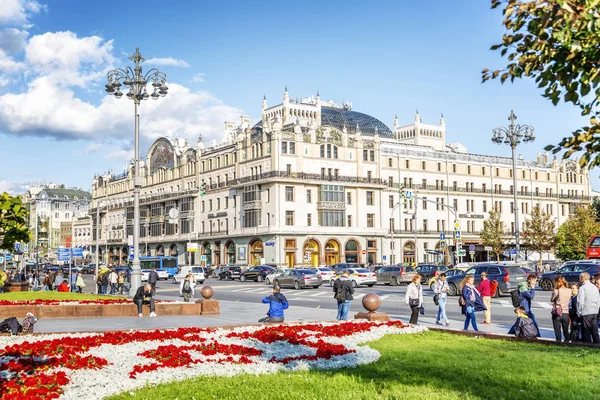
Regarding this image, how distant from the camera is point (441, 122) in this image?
118 metres

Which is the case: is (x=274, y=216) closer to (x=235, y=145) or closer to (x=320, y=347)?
(x=235, y=145)

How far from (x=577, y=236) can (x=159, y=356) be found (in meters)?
62.3

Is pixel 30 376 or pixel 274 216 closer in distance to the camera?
pixel 30 376

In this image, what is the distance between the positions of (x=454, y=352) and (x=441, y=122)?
10800cm

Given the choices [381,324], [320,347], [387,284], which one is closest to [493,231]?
[387,284]

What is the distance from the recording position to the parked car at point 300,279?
151 ft

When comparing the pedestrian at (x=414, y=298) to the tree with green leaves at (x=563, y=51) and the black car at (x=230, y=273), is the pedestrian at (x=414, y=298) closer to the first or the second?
the tree with green leaves at (x=563, y=51)

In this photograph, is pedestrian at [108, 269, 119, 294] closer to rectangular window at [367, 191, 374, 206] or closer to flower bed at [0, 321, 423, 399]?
flower bed at [0, 321, 423, 399]

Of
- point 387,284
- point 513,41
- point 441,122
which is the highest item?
point 441,122

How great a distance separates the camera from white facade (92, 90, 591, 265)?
7881cm

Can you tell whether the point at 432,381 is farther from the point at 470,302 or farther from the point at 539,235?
the point at 539,235

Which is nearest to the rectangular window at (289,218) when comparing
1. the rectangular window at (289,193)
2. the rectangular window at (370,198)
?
the rectangular window at (289,193)

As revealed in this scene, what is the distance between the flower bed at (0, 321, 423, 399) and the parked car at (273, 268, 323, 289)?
94.4ft

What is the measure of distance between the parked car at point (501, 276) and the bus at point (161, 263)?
163ft
